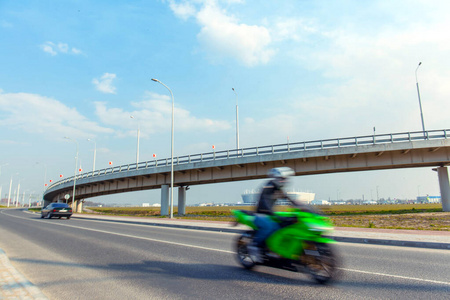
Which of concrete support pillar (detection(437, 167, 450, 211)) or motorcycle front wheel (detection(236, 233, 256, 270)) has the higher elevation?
concrete support pillar (detection(437, 167, 450, 211))

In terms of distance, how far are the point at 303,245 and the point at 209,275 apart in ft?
6.20

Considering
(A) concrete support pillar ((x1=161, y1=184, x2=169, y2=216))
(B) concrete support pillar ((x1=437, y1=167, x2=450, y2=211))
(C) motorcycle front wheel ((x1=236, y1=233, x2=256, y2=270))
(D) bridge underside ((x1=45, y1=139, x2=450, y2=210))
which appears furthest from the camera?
(A) concrete support pillar ((x1=161, y1=184, x2=169, y2=216))

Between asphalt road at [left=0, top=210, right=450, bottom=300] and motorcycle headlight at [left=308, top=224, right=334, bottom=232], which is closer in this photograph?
asphalt road at [left=0, top=210, right=450, bottom=300]

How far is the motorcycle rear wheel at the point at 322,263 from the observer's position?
15.3ft

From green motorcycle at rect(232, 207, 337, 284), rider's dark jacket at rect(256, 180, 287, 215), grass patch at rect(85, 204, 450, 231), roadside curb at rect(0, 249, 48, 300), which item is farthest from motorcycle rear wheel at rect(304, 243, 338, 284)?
roadside curb at rect(0, 249, 48, 300)

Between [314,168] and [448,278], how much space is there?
86.4 ft

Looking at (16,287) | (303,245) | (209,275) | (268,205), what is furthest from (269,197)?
(16,287)

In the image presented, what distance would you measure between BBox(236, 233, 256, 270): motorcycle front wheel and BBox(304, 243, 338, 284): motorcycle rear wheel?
1.27 metres

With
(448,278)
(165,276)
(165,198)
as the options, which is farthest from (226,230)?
(165,198)

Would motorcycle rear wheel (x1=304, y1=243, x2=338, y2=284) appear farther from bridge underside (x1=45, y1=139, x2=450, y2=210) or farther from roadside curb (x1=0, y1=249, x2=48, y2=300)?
bridge underside (x1=45, y1=139, x2=450, y2=210)

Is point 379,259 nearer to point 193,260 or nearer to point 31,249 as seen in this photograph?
point 193,260

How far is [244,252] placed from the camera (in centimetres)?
591

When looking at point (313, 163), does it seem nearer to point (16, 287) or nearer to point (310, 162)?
point (310, 162)

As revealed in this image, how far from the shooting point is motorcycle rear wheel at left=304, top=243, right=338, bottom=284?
4.66m
